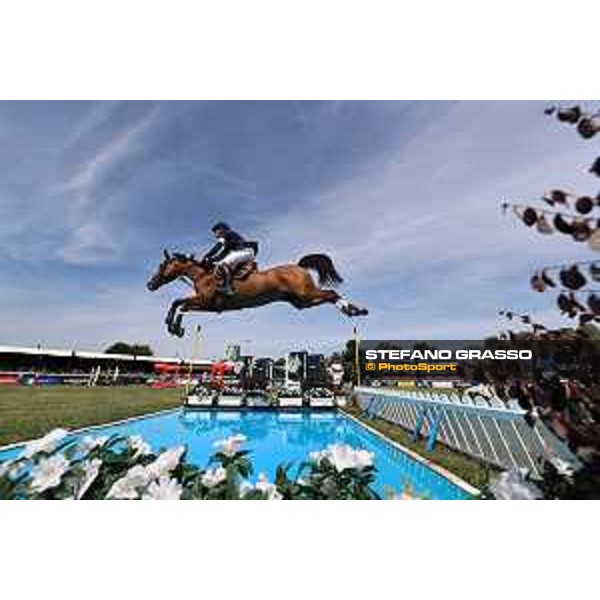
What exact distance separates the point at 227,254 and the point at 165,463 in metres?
4.65

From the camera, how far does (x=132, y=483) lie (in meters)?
2.10

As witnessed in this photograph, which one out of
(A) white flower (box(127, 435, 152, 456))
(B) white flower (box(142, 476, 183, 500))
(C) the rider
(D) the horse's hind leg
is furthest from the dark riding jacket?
(B) white flower (box(142, 476, 183, 500))

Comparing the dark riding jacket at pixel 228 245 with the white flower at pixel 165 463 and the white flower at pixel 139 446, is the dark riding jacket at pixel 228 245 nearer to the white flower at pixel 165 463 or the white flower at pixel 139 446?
the white flower at pixel 139 446

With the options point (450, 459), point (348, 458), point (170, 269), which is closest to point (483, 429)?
point (450, 459)

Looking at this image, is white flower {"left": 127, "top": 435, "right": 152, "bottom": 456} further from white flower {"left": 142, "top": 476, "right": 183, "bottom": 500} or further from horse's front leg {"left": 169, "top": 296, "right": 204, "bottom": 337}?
horse's front leg {"left": 169, "top": 296, "right": 204, "bottom": 337}

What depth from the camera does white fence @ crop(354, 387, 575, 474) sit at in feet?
11.0

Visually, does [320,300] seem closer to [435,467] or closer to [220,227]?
[220,227]

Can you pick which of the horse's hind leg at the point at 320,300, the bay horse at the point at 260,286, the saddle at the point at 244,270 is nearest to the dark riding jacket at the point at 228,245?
the saddle at the point at 244,270
